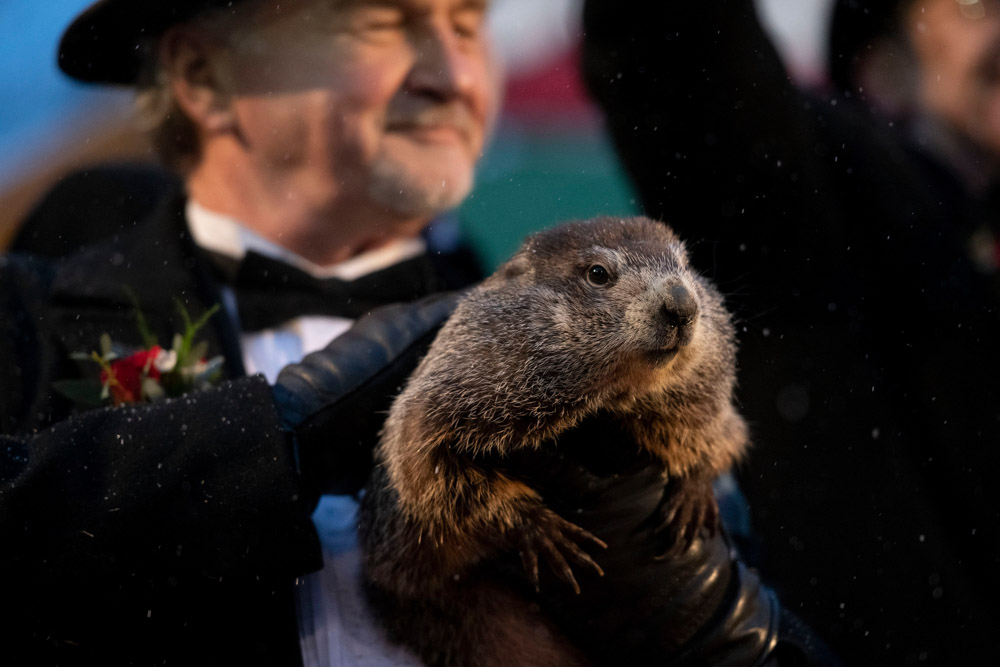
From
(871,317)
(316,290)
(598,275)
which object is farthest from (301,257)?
(871,317)

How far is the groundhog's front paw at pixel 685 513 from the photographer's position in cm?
152

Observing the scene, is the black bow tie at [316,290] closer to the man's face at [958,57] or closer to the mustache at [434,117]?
the mustache at [434,117]

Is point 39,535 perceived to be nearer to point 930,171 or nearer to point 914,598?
point 914,598

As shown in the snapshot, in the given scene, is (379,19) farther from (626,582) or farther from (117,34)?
(626,582)

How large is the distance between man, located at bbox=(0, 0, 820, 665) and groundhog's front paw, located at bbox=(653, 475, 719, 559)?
5 centimetres

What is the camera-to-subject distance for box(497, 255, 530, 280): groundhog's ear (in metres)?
1.44

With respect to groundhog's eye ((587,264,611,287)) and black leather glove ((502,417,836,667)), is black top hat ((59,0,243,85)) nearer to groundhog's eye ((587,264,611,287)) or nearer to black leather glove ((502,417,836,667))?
groundhog's eye ((587,264,611,287))

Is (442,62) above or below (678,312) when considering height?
above

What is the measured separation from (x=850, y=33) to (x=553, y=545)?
6.53 feet

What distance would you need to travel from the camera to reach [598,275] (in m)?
1.32

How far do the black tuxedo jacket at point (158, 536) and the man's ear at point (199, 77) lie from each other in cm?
82

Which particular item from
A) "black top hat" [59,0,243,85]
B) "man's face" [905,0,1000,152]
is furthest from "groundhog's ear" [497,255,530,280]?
"man's face" [905,0,1000,152]

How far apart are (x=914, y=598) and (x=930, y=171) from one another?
5.40 feet

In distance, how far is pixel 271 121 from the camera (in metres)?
1.79
